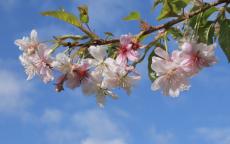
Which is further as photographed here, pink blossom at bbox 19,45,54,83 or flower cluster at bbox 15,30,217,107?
pink blossom at bbox 19,45,54,83

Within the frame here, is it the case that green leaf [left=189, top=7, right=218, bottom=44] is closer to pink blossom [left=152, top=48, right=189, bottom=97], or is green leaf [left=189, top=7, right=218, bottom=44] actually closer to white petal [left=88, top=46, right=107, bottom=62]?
pink blossom [left=152, top=48, right=189, bottom=97]

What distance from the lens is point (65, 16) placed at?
9.71 feet

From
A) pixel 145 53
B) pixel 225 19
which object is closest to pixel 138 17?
pixel 145 53

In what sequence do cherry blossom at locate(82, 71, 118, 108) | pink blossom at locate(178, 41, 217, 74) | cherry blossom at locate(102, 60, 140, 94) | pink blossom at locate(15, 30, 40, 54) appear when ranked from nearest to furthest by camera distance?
pink blossom at locate(178, 41, 217, 74), cherry blossom at locate(102, 60, 140, 94), cherry blossom at locate(82, 71, 118, 108), pink blossom at locate(15, 30, 40, 54)

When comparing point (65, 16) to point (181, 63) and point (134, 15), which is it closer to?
point (134, 15)

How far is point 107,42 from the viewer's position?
2865 millimetres

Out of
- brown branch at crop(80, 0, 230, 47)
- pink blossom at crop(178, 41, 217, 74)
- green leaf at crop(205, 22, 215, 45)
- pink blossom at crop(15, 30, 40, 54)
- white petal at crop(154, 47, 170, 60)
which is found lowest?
pink blossom at crop(178, 41, 217, 74)

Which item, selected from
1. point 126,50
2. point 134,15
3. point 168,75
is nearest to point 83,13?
point 134,15

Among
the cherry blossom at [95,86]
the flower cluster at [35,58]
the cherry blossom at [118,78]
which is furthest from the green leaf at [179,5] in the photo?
the flower cluster at [35,58]

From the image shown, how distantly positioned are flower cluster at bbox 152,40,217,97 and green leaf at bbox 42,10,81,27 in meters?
0.39

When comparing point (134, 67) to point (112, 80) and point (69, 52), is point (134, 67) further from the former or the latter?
point (69, 52)

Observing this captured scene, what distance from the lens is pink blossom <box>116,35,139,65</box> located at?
277 cm

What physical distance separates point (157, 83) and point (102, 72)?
241 millimetres

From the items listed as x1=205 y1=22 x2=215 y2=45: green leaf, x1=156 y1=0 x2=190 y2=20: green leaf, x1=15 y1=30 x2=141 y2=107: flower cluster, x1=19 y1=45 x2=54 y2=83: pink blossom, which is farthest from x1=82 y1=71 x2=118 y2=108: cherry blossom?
x1=205 y1=22 x2=215 y2=45: green leaf
